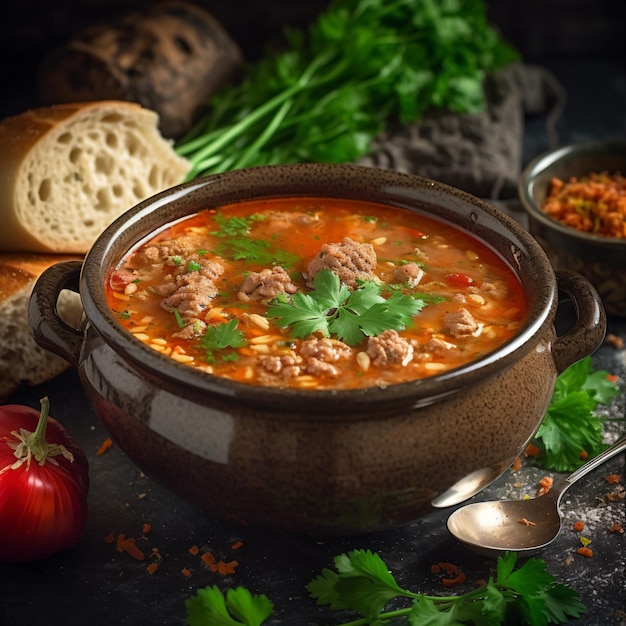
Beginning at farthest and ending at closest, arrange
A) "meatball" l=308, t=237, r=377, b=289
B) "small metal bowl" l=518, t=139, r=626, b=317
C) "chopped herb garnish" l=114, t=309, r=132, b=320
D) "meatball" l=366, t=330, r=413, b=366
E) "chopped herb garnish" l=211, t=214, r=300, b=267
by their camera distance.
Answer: "small metal bowl" l=518, t=139, r=626, b=317, "chopped herb garnish" l=211, t=214, r=300, b=267, "meatball" l=308, t=237, r=377, b=289, "chopped herb garnish" l=114, t=309, r=132, b=320, "meatball" l=366, t=330, r=413, b=366

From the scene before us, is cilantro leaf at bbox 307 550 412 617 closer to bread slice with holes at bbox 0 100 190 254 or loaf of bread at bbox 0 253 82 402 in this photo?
loaf of bread at bbox 0 253 82 402

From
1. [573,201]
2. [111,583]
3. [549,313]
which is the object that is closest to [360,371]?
[549,313]

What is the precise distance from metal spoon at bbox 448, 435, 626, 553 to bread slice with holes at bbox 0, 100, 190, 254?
74.0 inches

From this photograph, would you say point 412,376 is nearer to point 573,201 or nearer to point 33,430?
point 33,430

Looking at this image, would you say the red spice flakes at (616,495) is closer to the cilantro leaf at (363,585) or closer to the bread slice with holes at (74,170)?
the cilantro leaf at (363,585)

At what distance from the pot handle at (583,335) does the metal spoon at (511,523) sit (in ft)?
1.22

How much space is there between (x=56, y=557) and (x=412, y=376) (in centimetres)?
109

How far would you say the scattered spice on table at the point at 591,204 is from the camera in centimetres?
387

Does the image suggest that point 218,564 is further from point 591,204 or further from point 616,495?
point 591,204

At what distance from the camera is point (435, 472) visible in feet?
7.98

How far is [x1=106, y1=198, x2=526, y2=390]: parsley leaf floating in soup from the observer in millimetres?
2545

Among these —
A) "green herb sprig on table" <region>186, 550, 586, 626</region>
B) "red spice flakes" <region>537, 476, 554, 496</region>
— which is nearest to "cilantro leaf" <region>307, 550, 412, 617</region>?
"green herb sprig on table" <region>186, 550, 586, 626</region>

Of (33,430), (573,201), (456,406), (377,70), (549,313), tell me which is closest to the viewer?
(456,406)

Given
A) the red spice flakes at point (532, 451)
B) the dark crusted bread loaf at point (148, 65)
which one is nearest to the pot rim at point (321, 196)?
the red spice flakes at point (532, 451)
